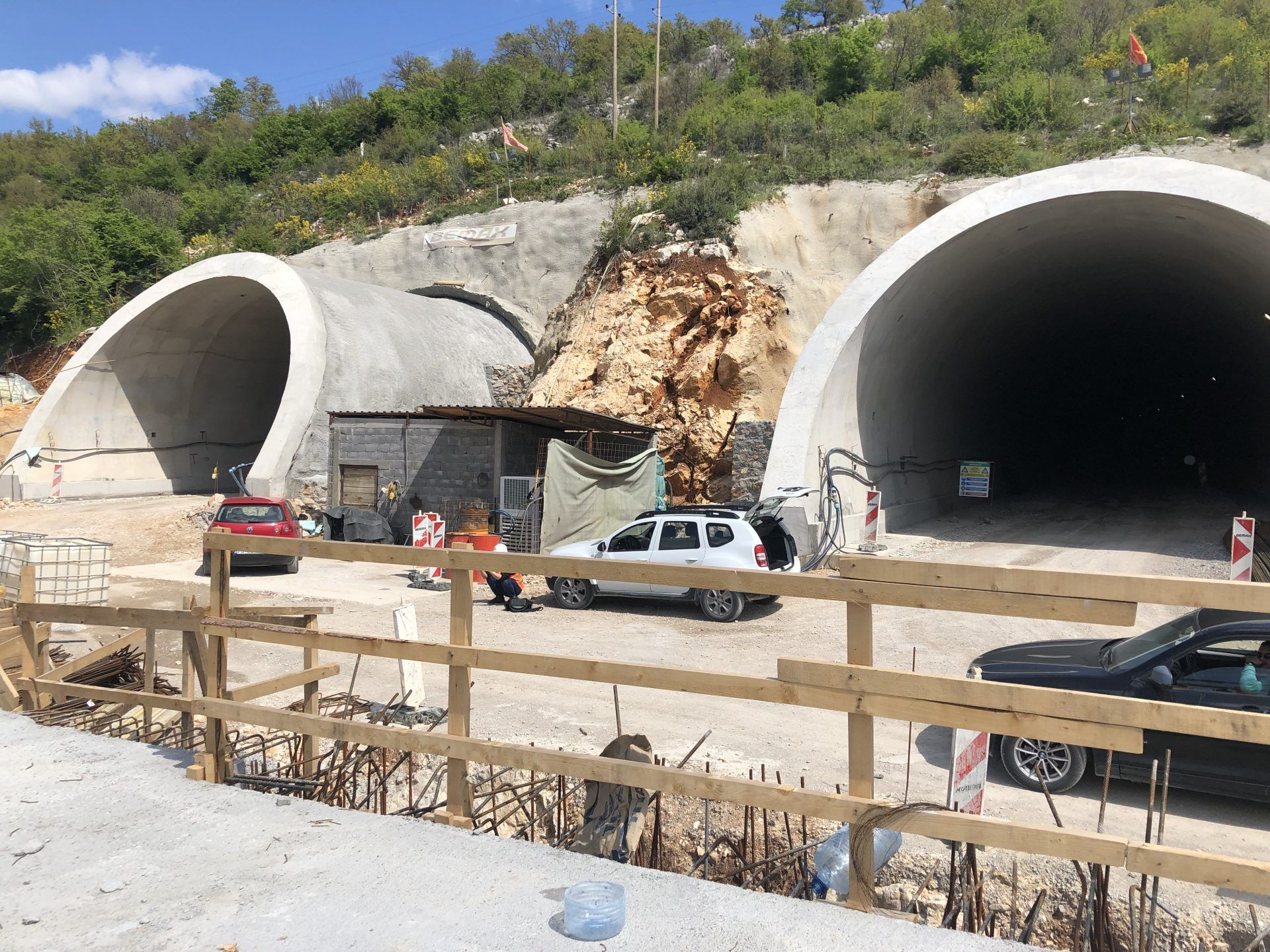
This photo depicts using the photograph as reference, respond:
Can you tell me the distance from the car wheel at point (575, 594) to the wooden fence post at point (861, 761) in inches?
407

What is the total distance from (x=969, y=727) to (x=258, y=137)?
261 feet

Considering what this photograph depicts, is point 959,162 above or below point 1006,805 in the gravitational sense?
above

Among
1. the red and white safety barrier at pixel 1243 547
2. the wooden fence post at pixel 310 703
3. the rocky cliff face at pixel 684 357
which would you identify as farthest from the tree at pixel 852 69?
the wooden fence post at pixel 310 703

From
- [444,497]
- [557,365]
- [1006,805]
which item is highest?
[557,365]

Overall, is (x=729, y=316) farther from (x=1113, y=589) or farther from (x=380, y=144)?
(x=380, y=144)

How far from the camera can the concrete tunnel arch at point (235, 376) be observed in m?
23.5

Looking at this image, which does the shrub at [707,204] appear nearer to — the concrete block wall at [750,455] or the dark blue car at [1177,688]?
the concrete block wall at [750,455]

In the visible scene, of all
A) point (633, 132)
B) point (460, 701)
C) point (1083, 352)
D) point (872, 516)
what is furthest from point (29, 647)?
point (633, 132)

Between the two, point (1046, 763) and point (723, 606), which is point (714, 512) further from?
point (1046, 763)

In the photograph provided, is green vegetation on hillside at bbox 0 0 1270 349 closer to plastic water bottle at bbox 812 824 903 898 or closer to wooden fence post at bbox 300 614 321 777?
wooden fence post at bbox 300 614 321 777

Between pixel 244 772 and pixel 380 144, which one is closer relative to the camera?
pixel 244 772

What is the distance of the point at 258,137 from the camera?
231 feet

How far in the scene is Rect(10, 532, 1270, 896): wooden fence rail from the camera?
306 centimetres

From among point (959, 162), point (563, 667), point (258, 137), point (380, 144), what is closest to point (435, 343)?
point (959, 162)
